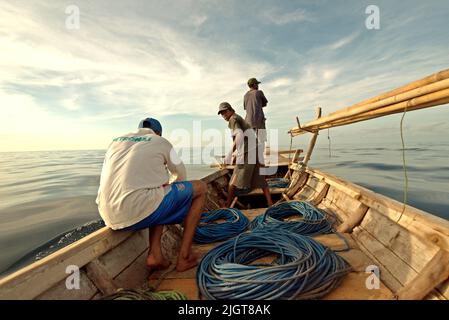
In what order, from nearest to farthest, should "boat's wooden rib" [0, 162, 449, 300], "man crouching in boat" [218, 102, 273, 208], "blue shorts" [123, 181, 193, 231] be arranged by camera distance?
"boat's wooden rib" [0, 162, 449, 300], "blue shorts" [123, 181, 193, 231], "man crouching in boat" [218, 102, 273, 208]

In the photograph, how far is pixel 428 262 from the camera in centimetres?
166

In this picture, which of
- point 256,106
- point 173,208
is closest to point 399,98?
point 173,208

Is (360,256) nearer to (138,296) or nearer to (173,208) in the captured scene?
(173,208)

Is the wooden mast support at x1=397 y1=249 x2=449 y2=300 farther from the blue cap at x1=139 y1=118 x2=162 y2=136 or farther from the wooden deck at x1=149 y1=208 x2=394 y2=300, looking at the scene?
the blue cap at x1=139 y1=118 x2=162 y2=136

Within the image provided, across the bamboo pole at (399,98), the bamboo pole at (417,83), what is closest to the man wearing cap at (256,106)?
the bamboo pole at (399,98)

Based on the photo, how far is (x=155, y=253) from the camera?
226 centimetres

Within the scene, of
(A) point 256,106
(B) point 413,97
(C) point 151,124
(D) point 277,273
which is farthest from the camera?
(A) point 256,106

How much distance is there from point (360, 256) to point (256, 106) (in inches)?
159

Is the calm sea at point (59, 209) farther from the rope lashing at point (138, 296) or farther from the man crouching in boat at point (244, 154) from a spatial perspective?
the rope lashing at point (138, 296)

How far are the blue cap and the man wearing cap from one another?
11.0ft

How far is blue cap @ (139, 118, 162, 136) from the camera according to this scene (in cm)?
245

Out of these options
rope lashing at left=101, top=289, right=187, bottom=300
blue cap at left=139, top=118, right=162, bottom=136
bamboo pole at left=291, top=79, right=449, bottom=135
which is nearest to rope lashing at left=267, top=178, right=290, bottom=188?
bamboo pole at left=291, top=79, right=449, bottom=135

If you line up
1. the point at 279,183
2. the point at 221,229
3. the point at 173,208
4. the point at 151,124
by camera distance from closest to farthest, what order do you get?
the point at 173,208 → the point at 151,124 → the point at 221,229 → the point at 279,183
